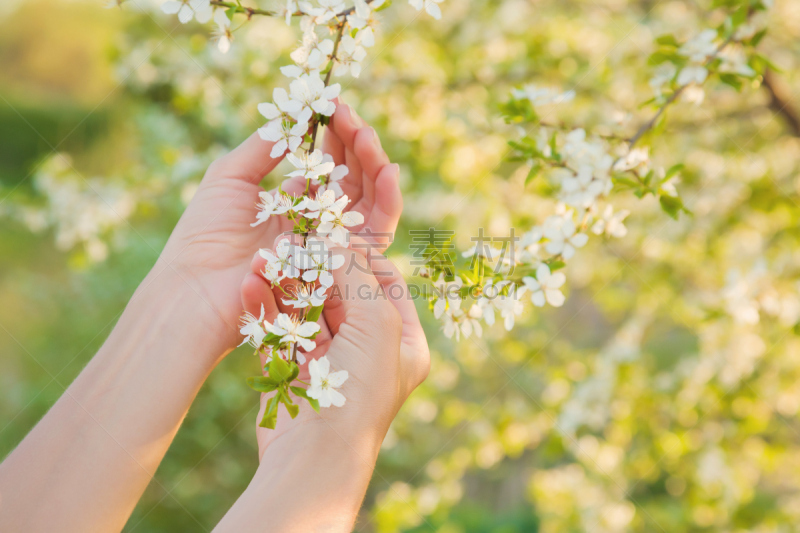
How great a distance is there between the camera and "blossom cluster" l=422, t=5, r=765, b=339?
3.05 ft

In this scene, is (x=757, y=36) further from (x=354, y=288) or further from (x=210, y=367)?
(x=210, y=367)

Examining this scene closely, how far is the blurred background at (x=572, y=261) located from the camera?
187cm

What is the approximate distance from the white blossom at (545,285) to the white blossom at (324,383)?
0.44 m

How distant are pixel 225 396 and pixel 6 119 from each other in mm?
6292

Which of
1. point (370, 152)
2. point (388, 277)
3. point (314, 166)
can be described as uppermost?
point (314, 166)

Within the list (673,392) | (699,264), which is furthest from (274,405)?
(699,264)

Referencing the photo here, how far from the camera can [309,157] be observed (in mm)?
825

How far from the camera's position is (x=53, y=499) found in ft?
3.36

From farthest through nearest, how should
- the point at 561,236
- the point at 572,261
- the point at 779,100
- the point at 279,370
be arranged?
the point at 572,261, the point at 779,100, the point at 561,236, the point at 279,370

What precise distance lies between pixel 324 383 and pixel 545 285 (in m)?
0.50

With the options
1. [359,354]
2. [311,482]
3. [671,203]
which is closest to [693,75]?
[671,203]

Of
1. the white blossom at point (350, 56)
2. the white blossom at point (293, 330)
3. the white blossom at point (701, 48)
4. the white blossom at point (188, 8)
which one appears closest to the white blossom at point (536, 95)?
the white blossom at point (701, 48)

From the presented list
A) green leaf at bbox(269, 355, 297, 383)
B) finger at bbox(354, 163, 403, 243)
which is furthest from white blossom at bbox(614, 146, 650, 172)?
green leaf at bbox(269, 355, 297, 383)

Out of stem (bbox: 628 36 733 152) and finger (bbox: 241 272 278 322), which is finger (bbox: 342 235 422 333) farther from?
stem (bbox: 628 36 733 152)
